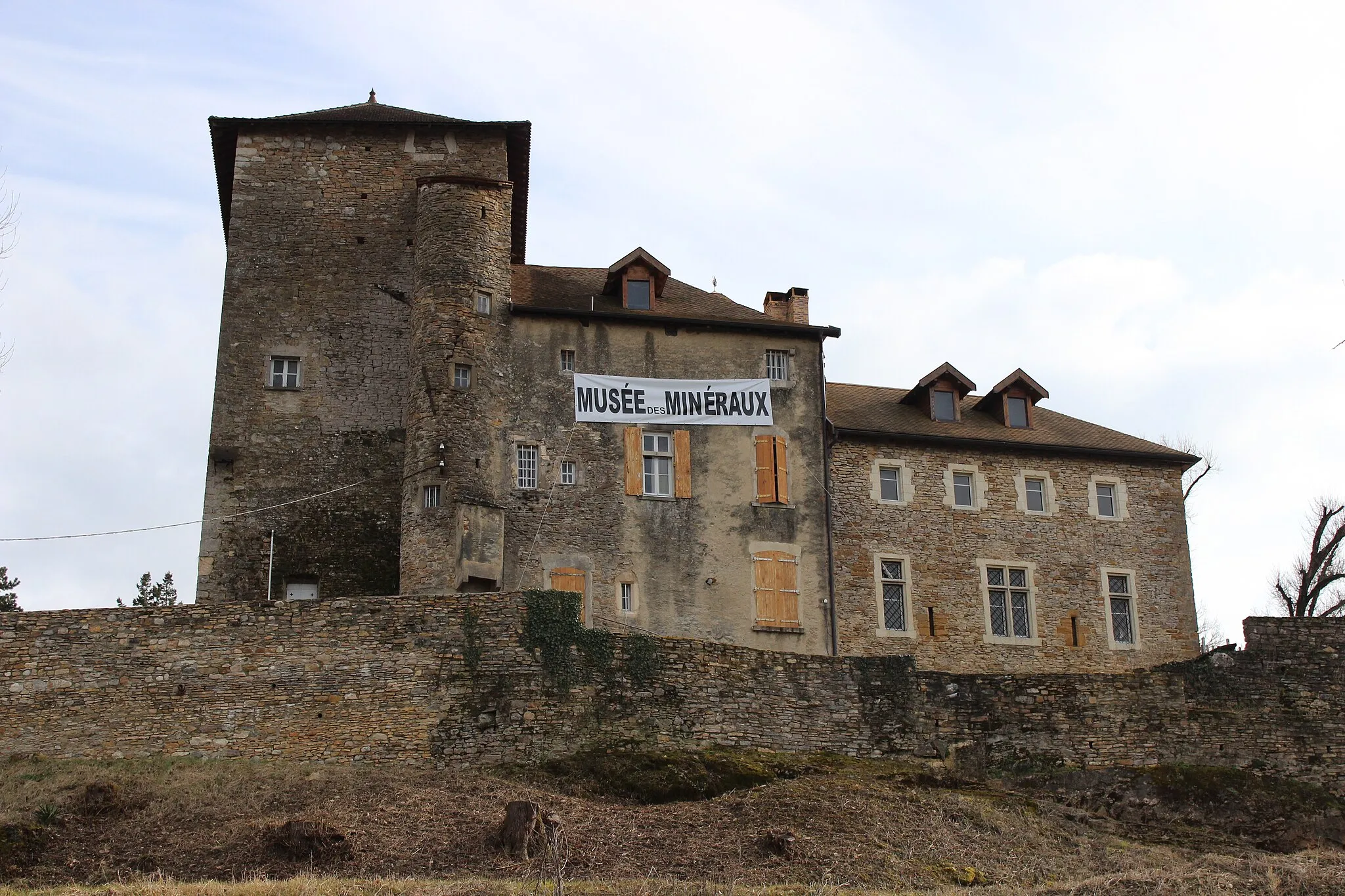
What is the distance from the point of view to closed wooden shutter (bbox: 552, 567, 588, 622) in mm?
33906

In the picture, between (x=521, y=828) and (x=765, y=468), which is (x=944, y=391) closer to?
(x=765, y=468)

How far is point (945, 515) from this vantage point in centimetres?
3753

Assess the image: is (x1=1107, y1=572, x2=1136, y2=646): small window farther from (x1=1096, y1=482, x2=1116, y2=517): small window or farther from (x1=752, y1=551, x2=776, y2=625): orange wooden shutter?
(x1=752, y1=551, x2=776, y2=625): orange wooden shutter

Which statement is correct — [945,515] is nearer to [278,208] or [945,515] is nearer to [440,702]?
[440,702]

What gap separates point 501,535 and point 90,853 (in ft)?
40.8

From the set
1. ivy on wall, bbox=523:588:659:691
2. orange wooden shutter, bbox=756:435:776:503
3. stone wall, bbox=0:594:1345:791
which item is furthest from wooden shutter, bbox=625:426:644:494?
stone wall, bbox=0:594:1345:791

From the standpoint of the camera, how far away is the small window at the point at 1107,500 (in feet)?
127

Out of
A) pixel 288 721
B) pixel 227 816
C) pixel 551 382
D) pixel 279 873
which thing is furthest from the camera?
pixel 551 382

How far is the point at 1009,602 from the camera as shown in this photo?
3688 centimetres

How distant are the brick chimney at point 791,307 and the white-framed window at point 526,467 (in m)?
7.39

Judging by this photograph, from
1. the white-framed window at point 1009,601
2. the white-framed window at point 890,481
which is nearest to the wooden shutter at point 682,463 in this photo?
the white-framed window at point 890,481

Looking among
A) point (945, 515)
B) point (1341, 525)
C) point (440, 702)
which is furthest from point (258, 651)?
point (1341, 525)

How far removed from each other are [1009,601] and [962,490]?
117 inches

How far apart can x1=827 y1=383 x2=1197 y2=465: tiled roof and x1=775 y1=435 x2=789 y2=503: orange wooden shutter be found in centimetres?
176
